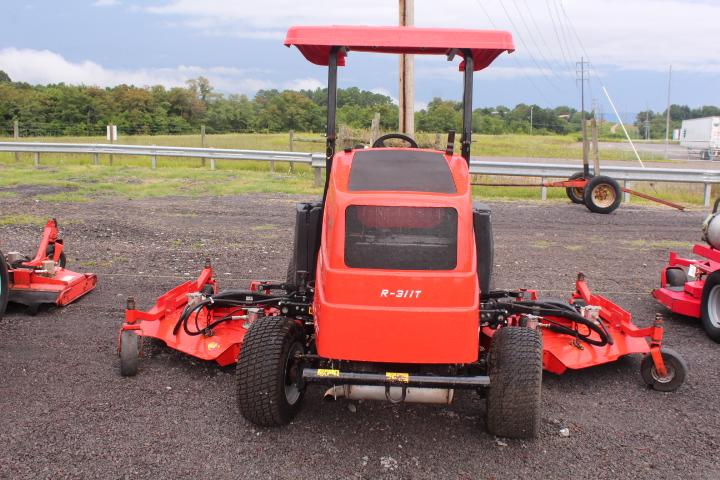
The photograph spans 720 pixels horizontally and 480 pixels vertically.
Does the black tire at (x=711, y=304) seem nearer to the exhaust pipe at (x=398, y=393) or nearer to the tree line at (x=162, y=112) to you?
the exhaust pipe at (x=398, y=393)

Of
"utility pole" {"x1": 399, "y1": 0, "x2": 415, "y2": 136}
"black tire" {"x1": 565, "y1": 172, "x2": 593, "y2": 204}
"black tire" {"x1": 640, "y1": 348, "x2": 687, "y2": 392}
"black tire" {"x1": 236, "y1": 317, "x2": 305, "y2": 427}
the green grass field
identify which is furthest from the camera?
"black tire" {"x1": 565, "y1": 172, "x2": 593, "y2": 204}

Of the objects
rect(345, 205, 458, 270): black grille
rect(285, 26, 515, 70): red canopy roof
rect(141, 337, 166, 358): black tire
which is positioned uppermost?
rect(285, 26, 515, 70): red canopy roof

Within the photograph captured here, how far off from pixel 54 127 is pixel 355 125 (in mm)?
25673

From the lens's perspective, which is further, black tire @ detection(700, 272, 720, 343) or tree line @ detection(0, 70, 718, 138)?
tree line @ detection(0, 70, 718, 138)

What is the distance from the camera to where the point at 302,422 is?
4.38m

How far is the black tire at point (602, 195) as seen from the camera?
43.3 feet

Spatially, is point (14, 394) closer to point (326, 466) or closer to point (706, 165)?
point (326, 466)

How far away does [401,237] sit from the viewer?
3971mm

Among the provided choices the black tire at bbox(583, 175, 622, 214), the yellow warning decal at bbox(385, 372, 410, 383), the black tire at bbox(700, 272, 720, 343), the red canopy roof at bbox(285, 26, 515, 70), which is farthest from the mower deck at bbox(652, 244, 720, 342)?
the black tire at bbox(583, 175, 622, 214)

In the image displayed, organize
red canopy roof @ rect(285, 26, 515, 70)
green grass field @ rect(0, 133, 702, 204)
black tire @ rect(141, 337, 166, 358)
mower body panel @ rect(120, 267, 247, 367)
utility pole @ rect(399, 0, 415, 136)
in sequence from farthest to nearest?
green grass field @ rect(0, 133, 702, 204) < utility pole @ rect(399, 0, 415, 136) < black tire @ rect(141, 337, 166, 358) < mower body panel @ rect(120, 267, 247, 367) < red canopy roof @ rect(285, 26, 515, 70)

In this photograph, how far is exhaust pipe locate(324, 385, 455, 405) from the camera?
153 inches

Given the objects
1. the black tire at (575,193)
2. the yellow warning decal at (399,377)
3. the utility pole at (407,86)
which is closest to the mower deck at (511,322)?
the yellow warning decal at (399,377)

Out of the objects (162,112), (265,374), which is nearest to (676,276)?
(265,374)

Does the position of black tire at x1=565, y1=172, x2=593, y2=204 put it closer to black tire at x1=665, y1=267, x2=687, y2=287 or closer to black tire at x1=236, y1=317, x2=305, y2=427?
black tire at x1=665, y1=267, x2=687, y2=287
